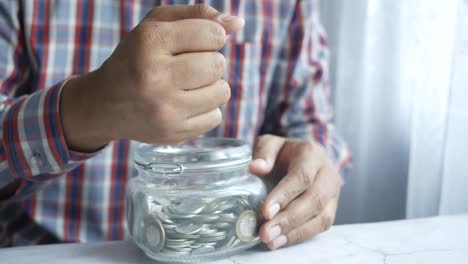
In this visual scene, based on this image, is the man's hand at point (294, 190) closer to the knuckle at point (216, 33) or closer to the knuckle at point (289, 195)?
the knuckle at point (289, 195)

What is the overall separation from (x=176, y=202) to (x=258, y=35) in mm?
542

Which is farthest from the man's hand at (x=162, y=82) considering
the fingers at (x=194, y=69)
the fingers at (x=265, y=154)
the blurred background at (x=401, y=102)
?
the blurred background at (x=401, y=102)

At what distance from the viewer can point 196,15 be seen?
52 centimetres

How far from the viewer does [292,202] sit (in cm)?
62

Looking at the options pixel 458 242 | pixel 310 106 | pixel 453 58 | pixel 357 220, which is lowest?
pixel 357 220

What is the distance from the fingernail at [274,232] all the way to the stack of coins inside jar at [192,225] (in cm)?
4

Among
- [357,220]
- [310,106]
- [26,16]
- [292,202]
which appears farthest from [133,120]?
[357,220]

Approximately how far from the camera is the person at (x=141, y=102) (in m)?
0.51

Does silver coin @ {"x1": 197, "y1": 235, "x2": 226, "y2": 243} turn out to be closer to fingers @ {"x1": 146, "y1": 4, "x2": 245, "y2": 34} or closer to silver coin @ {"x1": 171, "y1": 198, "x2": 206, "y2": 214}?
silver coin @ {"x1": 171, "y1": 198, "x2": 206, "y2": 214}

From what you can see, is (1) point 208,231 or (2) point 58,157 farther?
(2) point 58,157

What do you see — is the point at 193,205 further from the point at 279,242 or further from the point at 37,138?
the point at 37,138

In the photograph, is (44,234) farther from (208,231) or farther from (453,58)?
(453,58)

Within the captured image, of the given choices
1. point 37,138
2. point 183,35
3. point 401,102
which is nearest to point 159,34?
point 183,35

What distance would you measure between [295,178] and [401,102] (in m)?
0.58
